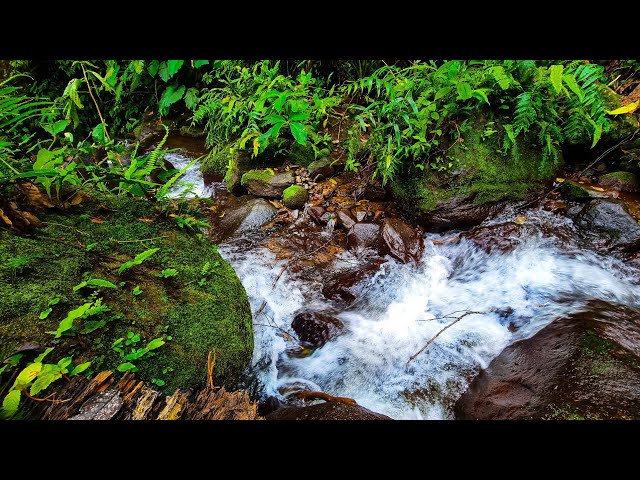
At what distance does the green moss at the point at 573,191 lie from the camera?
4559mm

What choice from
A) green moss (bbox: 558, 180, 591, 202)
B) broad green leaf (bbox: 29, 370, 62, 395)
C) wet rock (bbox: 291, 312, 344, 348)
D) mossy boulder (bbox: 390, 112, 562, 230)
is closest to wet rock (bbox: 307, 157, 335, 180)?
mossy boulder (bbox: 390, 112, 562, 230)

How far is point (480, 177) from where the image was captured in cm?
470

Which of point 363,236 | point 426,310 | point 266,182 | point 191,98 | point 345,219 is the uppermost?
point 191,98

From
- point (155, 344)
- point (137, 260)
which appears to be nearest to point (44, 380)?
point (155, 344)

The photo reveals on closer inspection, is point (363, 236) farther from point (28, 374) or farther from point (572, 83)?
point (28, 374)

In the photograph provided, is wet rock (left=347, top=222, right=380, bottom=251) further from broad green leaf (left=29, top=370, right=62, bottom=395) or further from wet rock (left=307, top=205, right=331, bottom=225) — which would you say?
broad green leaf (left=29, top=370, right=62, bottom=395)

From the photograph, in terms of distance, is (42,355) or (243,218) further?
(243,218)

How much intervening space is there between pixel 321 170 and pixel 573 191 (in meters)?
4.02

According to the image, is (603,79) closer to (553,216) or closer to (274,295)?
(553,216)

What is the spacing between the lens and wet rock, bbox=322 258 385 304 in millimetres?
4246

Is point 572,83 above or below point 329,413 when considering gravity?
above

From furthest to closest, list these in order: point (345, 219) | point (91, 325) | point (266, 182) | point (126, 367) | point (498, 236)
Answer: point (266, 182) < point (345, 219) < point (498, 236) < point (91, 325) < point (126, 367)
